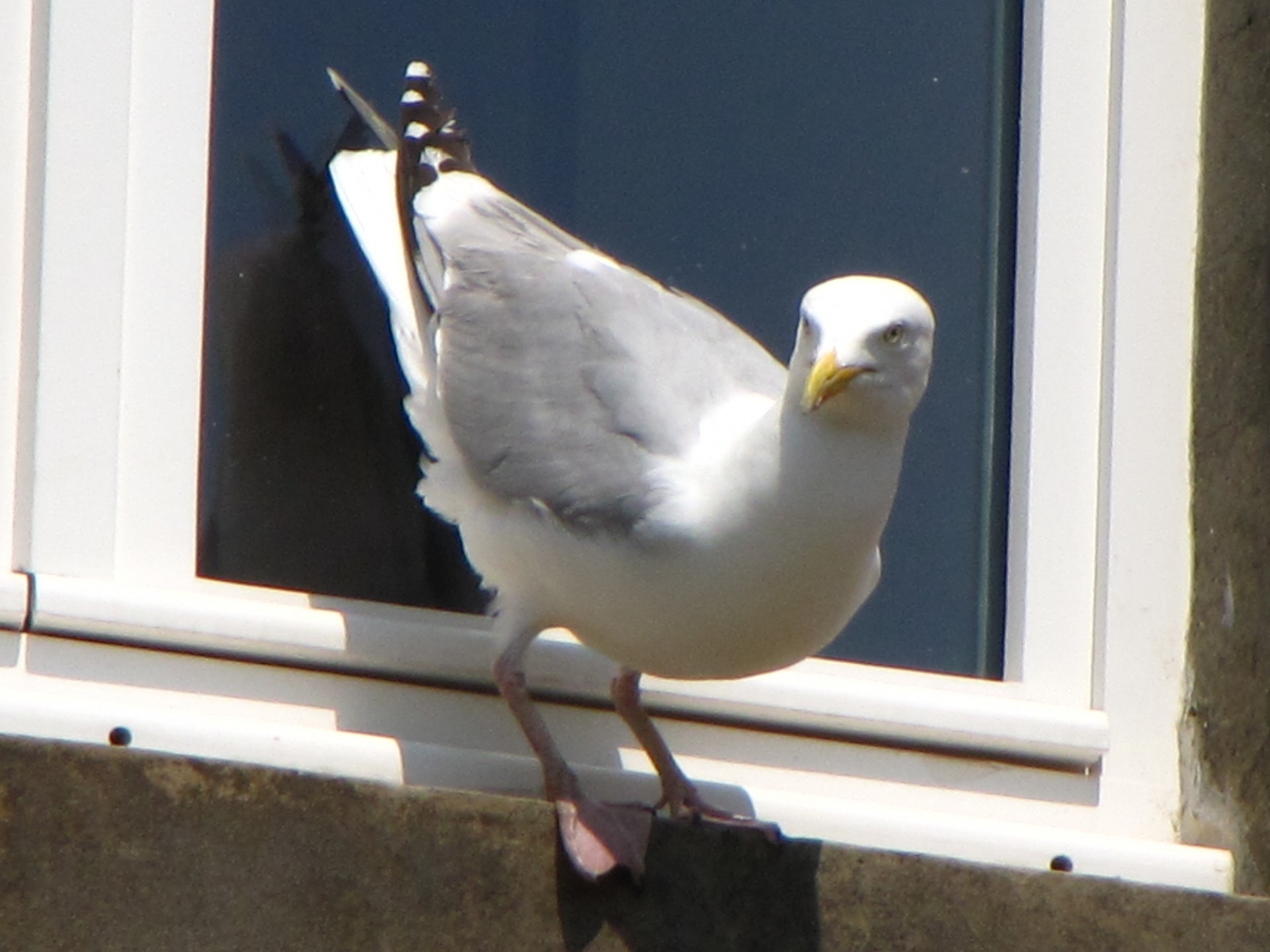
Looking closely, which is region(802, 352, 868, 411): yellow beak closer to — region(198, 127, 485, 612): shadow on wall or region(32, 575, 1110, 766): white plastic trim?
region(32, 575, 1110, 766): white plastic trim

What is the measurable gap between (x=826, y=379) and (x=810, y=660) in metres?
0.87

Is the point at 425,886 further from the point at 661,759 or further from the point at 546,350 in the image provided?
the point at 546,350

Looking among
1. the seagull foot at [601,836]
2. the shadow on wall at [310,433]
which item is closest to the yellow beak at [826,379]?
the seagull foot at [601,836]

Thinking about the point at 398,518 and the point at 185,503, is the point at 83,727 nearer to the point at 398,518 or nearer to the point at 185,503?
the point at 185,503

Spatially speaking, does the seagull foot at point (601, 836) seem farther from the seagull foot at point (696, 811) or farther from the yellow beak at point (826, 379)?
the yellow beak at point (826, 379)

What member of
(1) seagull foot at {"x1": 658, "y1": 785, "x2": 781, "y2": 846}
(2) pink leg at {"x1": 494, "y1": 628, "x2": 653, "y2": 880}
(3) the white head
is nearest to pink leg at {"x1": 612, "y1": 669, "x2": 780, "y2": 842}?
(1) seagull foot at {"x1": 658, "y1": 785, "x2": 781, "y2": 846}

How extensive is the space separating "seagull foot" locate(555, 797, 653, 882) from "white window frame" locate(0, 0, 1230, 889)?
0.30 m

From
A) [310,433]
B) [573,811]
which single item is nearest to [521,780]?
[573,811]

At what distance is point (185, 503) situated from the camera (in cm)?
333

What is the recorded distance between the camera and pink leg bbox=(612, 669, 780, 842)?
130 inches

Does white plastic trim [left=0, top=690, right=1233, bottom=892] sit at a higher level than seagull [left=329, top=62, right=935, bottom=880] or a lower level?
lower

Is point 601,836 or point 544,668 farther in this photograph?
point 544,668

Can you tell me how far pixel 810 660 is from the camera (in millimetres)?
3600

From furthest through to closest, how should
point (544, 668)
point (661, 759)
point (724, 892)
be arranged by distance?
point (544, 668)
point (661, 759)
point (724, 892)
